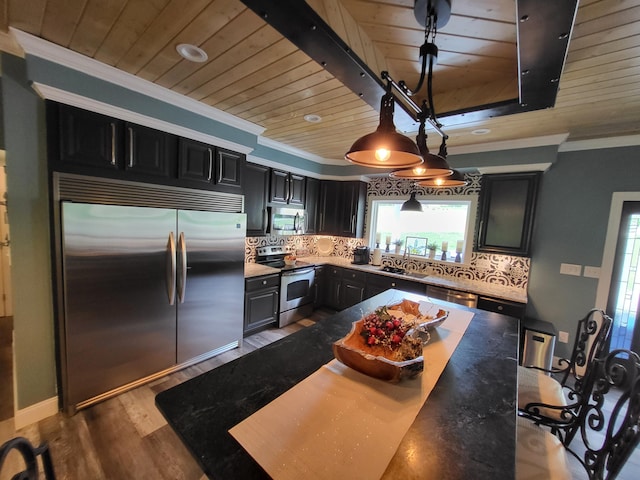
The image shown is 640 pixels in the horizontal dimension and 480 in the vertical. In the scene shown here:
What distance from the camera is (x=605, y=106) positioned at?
6.91 feet

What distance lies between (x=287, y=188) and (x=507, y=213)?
284cm

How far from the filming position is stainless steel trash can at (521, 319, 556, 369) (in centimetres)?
274

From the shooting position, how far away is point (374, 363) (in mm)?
1167

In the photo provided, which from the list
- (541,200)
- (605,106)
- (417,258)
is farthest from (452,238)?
(605,106)

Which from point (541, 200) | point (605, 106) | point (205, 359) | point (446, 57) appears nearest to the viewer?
point (446, 57)

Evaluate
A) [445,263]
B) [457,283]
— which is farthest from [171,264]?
[445,263]

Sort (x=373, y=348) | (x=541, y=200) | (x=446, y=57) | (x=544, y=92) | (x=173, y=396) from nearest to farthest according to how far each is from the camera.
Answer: (x=173, y=396) < (x=373, y=348) < (x=544, y=92) < (x=446, y=57) < (x=541, y=200)

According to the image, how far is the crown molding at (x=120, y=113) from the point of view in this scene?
177 centimetres

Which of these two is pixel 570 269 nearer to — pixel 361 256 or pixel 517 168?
pixel 517 168

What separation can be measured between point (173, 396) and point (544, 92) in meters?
2.39

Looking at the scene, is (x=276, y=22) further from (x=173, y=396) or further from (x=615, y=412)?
(x=615, y=412)

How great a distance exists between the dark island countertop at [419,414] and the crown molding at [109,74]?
87.3 inches

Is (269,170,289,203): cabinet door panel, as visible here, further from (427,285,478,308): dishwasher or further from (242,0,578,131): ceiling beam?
(427,285,478,308): dishwasher

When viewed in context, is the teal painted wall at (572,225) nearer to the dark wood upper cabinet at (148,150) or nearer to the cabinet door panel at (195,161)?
the cabinet door panel at (195,161)
